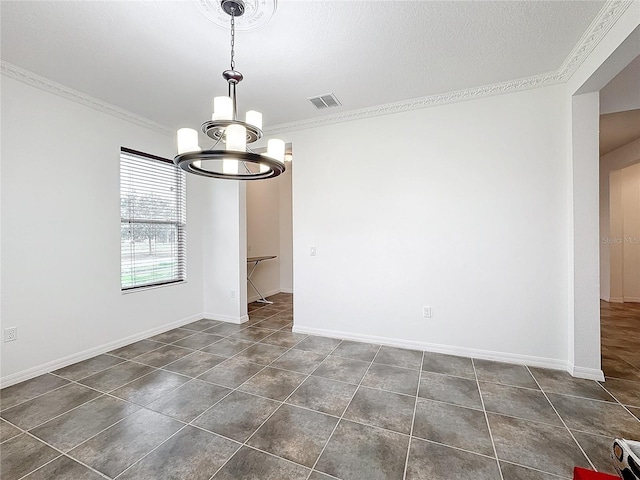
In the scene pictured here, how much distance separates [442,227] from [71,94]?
4110 millimetres

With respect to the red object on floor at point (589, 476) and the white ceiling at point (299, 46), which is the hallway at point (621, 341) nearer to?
the red object on floor at point (589, 476)

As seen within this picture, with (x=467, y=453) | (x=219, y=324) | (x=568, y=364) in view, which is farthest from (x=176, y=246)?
(x=568, y=364)

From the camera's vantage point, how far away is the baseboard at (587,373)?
2.47m

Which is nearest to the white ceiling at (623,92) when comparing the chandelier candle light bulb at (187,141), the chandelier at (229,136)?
the chandelier at (229,136)

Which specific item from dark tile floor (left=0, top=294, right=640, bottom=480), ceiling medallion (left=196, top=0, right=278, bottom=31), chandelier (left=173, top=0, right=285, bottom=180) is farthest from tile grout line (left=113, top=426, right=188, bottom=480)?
ceiling medallion (left=196, top=0, right=278, bottom=31)

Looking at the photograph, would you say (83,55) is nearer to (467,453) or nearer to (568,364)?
(467,453)

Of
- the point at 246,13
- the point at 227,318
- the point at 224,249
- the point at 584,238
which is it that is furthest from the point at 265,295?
the point at 584,238

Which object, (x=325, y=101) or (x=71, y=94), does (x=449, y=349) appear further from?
(x=71, y=94)

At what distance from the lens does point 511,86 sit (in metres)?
2.79

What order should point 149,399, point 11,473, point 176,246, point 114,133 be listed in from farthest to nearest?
point 176,246 < point 114,133 < point 149,399 < point 11,473

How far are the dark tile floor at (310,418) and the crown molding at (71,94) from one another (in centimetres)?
273

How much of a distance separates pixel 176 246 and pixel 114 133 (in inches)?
62.6

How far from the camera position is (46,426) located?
1.92 meters

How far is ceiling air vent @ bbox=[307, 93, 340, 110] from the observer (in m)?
3.05
